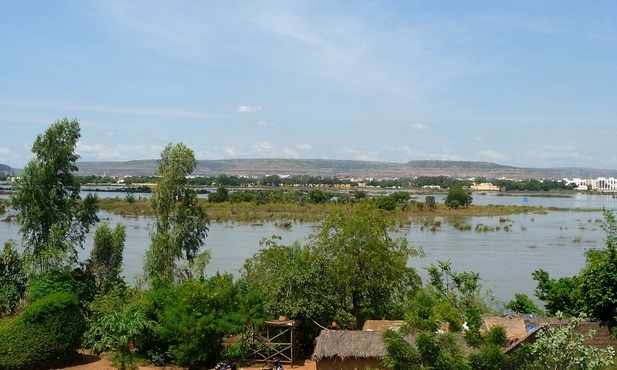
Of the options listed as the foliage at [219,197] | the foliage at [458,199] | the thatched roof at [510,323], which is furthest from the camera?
the foliage at [458,199]

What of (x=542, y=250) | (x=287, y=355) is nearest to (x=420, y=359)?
(x=287, y=355)

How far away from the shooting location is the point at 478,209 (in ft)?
207

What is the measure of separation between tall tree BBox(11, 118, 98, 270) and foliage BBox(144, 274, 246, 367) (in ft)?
13.9

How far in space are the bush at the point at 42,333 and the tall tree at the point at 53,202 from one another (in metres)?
2.74

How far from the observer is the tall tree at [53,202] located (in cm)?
1717

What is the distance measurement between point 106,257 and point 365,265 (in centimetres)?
777

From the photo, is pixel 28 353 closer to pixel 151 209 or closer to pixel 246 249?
pixel 151 209

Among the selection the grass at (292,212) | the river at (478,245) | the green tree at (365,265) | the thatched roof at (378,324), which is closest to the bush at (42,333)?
the river at (478,245)

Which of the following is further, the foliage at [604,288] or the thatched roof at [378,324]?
the thatched roof at [378,324]

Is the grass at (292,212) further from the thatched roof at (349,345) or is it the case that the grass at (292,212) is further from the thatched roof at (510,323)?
the thatched roof at (349,345)

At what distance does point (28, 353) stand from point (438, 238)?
2841cm

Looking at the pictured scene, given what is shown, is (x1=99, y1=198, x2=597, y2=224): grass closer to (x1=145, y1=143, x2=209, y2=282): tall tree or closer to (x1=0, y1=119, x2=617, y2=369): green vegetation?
(x1=145, y1=143, x2=209, y2=282): tall tree

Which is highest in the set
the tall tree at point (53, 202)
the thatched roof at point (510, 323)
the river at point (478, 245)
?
the tall tree at point (53, 202)

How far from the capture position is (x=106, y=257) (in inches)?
735
